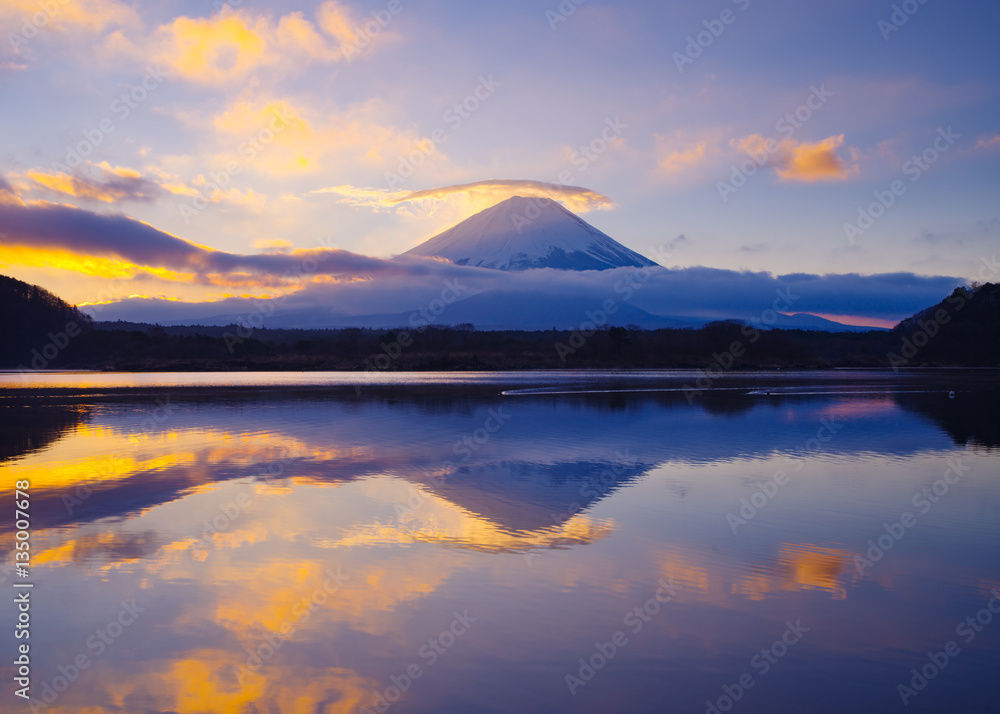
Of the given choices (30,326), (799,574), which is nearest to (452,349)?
(30,326)

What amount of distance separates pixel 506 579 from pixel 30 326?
99593 mm

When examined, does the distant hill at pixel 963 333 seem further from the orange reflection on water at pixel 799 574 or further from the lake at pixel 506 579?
the orange reflection on water at pixel 799 574

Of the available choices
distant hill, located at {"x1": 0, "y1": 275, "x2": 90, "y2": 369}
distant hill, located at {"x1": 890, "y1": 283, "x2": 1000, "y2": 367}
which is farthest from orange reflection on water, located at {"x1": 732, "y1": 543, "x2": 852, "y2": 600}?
distant hill, located at {"x1": 0, "y1": 275, "x2": 90, "y2": 369}

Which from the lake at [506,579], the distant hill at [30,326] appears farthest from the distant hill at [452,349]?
the lake at [506,579]

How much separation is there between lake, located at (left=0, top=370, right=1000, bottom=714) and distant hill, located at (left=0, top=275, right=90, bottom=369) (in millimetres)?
85272

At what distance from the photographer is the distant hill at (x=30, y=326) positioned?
8631 centimetres

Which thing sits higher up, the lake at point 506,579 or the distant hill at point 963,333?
the distant hill at point 963,333

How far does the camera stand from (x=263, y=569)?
7512 millimetres

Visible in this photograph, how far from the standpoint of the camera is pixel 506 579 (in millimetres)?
7109

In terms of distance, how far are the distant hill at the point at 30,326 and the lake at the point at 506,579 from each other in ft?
280

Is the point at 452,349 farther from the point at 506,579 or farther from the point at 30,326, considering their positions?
the point at 506,579

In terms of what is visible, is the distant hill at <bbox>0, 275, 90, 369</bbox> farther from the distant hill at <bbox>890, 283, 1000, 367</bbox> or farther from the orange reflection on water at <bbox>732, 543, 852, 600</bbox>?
the distant hill at <bbox>890, 283, 1000, 367</bbox>

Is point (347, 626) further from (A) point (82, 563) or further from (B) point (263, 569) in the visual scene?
(A) point (82, 563)

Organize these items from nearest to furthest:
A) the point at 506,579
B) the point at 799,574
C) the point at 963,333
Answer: the point at 506,579 → the point at 799,574 → the point at 963,333
